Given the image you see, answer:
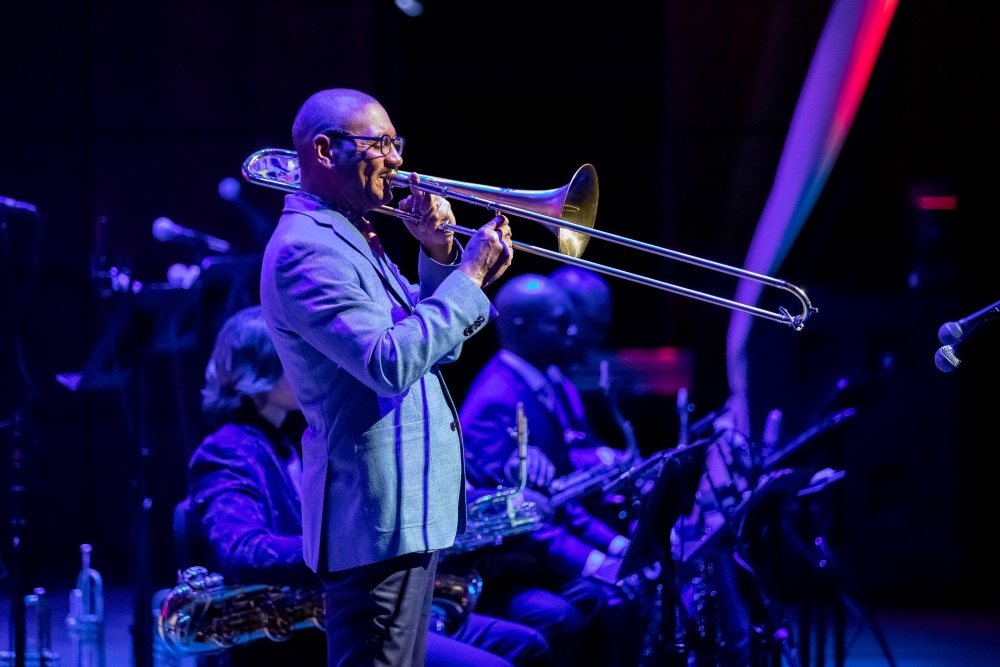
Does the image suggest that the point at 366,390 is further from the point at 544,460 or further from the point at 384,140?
the point at 544,460

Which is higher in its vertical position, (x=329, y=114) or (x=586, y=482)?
(x=329, y=114)

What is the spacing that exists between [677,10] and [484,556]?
335cm

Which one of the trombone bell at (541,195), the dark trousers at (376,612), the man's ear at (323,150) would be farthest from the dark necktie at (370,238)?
the dark trousers at (376,612)

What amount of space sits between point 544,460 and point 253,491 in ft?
3.92

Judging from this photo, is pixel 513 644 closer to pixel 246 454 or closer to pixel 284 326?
pixel 246 454

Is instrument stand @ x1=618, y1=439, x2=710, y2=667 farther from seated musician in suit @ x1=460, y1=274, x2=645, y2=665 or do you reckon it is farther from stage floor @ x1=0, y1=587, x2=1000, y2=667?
stage floor @ x1=0, y1=587, x2=1000, y2=667

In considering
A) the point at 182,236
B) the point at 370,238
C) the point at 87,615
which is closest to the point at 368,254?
the point at 370,238

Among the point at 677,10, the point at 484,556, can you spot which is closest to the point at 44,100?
the point at 677,10

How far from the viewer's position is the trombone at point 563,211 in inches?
89.4

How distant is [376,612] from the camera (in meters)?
1.80

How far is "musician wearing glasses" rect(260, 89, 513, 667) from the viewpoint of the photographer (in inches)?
70.6

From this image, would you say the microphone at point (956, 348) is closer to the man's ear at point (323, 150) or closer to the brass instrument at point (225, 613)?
the man's ear at point (323, 150)

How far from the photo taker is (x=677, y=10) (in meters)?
5.59

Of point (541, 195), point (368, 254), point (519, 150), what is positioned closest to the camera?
point (368, 254)
